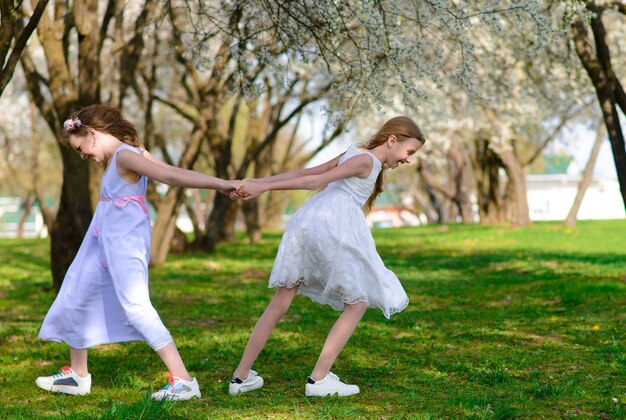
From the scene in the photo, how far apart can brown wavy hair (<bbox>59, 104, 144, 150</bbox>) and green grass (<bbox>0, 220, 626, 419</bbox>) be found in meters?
1.68

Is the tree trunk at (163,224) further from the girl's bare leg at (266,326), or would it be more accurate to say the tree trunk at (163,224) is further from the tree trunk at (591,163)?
the tree trunk at (591,163)

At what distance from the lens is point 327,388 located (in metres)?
5.22

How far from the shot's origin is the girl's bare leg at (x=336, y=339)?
5246 mm

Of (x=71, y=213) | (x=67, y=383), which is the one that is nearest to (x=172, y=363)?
(x=67, y=383)

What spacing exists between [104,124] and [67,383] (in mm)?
1738

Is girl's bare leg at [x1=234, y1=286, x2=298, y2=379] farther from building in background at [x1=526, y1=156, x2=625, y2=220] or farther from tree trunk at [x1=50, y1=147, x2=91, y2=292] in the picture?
building in background at [x1=526, y1=156, x2=625, y2=220]

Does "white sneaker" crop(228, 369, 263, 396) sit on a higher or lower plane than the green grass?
higher

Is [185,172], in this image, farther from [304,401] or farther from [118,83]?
[118,83]

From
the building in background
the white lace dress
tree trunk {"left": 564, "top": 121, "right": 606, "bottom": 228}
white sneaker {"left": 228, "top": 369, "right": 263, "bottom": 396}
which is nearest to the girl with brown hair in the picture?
white sneaker {"left": 228, "top": 369, "right": 263, "bottom": 396}

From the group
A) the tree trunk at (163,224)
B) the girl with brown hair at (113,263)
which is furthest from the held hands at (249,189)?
the tree trunk at (163,224)

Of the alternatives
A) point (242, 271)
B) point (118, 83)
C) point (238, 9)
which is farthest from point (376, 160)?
point (242, 271)

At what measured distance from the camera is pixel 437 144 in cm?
3981

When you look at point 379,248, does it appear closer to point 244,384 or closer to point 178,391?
point 244,384

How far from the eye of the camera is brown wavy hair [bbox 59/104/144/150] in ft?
17.9
